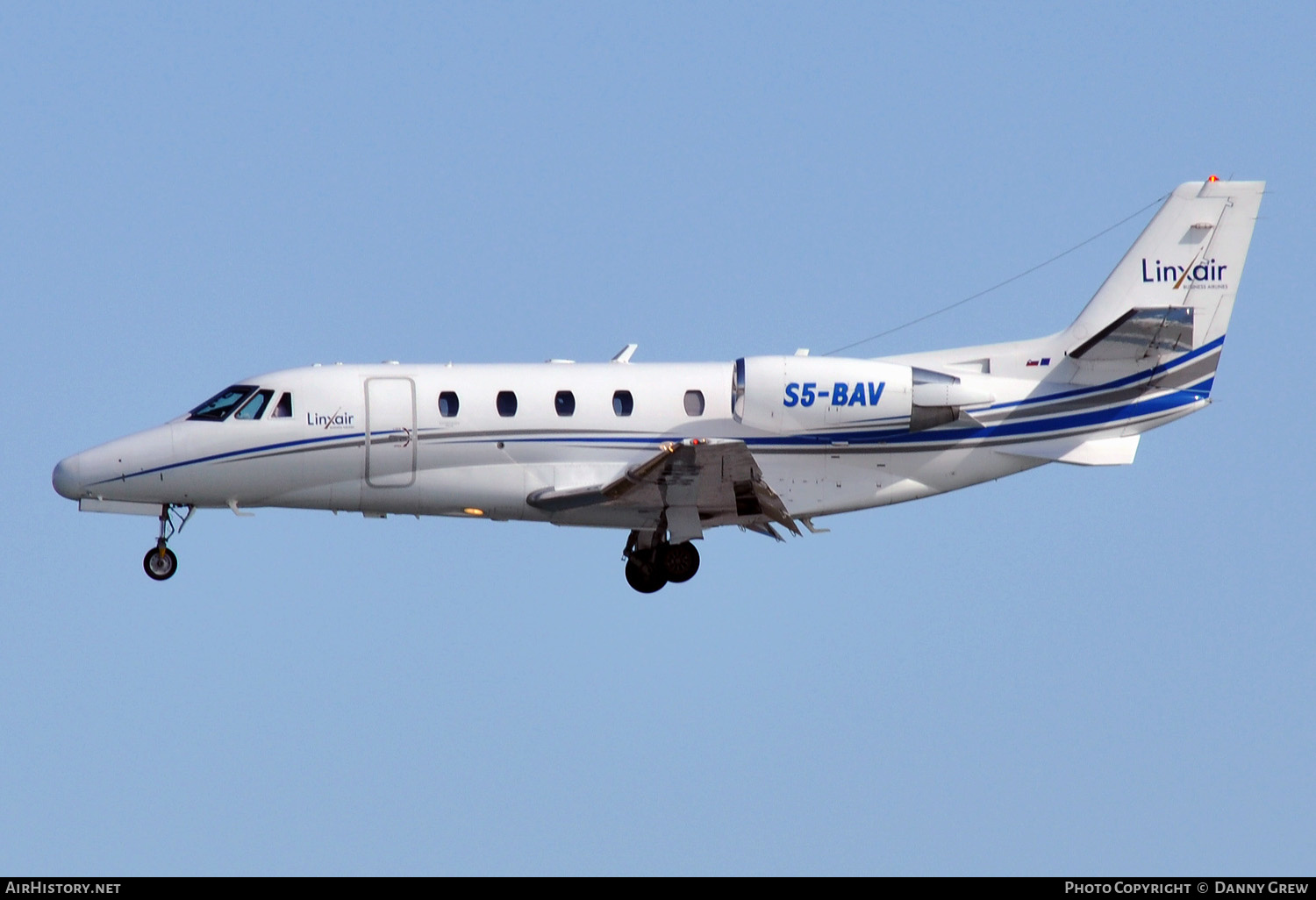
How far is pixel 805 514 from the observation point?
21.7 m

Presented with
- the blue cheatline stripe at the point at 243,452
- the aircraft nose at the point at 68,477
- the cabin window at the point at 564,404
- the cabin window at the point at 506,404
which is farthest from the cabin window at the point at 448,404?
the aircraft nose at the point at 68,477

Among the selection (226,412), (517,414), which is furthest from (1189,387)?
(226,412)

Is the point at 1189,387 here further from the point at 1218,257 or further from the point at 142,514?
the point at 142,514

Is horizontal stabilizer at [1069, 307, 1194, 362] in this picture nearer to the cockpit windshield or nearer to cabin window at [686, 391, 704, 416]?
cabin window at [686, 391, 704, 416]

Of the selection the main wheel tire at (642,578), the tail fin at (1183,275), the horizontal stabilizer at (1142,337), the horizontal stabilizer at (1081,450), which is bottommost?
the main wheel tire at (642,578)

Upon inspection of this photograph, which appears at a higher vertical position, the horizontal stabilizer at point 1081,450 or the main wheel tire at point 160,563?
the horizontal stabilizer at point 1081,450

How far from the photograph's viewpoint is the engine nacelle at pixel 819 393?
20484mm

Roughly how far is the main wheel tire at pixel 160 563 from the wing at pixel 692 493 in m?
5.16

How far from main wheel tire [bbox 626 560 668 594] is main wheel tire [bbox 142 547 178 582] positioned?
6.31 metres

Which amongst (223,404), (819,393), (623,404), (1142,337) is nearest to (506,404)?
(623,404)

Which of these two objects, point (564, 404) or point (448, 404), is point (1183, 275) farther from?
point (448, 404)

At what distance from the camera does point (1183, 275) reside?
22531 millimetres

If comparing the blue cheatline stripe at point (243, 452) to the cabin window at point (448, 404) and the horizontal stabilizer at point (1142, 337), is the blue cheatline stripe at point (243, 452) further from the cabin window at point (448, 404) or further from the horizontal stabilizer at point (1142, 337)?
the horizontal stabilizer at point (1142, 337)

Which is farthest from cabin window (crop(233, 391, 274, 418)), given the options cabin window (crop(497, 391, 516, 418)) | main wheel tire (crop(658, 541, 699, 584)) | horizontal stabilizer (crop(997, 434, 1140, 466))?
horizontal stabilizer (crop(997, 434, 1140, 466))
